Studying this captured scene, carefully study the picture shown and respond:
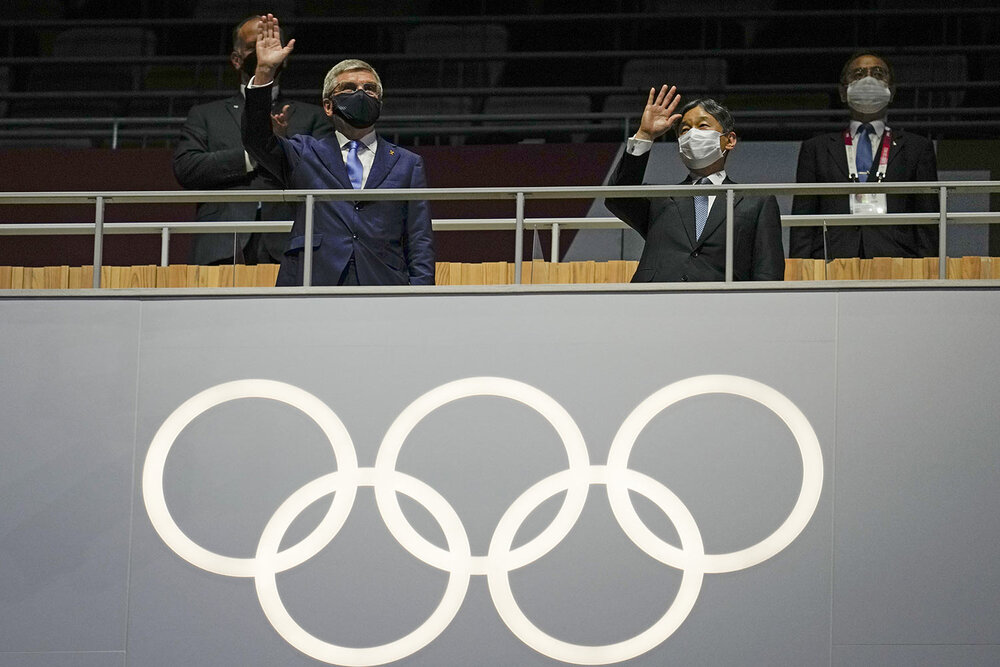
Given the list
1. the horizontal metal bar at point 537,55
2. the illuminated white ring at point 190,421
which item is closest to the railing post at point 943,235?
the illuminated white ring at point 190,421

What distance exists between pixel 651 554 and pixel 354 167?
63.0 inches

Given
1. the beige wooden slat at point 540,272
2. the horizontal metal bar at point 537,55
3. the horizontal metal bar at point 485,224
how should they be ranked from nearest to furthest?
the horizontal metal bar at point 485,224
the beige wooden slat at point 540,272
the horizontal metal bar at point 537,55

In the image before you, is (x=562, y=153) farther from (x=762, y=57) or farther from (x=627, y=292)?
(x=627, y=292)

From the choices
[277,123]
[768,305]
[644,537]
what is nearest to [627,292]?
[768,305]

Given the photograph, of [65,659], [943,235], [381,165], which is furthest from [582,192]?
[65,659]

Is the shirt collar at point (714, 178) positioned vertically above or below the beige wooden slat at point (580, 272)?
above

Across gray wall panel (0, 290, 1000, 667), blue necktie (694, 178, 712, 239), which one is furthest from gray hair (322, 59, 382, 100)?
blue necktie (694, 178, 712, 239)

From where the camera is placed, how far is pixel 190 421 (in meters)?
4.86

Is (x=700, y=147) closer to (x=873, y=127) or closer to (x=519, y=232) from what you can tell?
(x=519, y=232)

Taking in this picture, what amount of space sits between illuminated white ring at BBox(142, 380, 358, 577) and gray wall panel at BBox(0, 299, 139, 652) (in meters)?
0.10

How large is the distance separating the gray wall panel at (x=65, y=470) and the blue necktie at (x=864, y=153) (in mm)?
2637

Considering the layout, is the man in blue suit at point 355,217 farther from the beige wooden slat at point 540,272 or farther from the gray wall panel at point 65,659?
the gray wall panel at point 65,659

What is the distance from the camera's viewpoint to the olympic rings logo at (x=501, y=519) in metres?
4.57

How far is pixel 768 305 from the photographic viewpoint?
4723 millimetres
